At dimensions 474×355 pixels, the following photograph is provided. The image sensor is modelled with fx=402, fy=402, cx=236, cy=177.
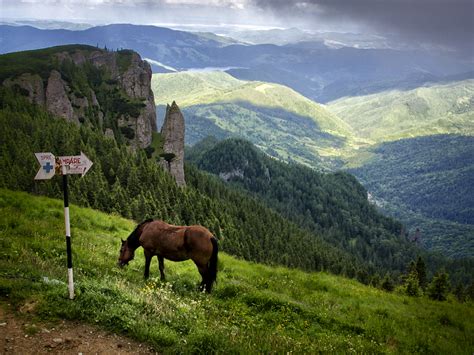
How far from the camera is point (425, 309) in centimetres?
2583

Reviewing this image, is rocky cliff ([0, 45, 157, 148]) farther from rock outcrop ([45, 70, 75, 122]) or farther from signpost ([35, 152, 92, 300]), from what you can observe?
signpost ([35, 152, 92, 300])

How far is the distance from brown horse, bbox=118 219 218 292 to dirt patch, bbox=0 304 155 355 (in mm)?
7532

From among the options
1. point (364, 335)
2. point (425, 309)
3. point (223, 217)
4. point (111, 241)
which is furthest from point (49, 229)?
point (223, 217)

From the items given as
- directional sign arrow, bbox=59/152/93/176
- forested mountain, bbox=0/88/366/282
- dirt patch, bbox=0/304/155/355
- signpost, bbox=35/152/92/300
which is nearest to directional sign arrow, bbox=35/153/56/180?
signpost, bbox=35/152/92/300

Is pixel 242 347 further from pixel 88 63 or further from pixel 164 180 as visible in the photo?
pixel 88 63

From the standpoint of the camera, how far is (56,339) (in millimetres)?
12812

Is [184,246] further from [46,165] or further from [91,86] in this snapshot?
[91,86]

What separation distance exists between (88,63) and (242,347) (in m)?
183

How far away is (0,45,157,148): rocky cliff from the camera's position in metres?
133

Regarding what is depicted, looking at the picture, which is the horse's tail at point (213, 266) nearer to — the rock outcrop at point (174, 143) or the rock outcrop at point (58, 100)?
the rock outcrop at point (174, 143)

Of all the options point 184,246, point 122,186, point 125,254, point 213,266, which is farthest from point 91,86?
point 213,266

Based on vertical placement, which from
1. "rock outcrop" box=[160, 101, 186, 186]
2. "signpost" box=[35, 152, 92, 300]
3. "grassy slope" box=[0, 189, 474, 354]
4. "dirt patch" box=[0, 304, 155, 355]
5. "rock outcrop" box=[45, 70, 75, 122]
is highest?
"signpost" box=[35, 152, 92, 300]

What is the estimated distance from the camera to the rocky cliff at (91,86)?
132625 mm

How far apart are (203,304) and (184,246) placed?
371cm
